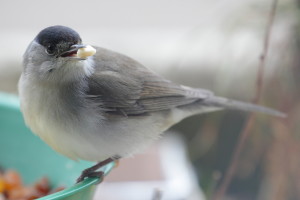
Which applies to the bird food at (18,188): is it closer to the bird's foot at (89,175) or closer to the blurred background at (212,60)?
the bird's foot at (89,175)

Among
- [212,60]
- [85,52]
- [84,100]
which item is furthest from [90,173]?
[212,60]

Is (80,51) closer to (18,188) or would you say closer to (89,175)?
(89,175)

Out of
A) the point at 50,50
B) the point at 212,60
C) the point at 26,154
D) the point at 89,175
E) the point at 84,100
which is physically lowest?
the point at 212,60

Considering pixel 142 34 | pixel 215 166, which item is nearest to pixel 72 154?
pixel 215 166

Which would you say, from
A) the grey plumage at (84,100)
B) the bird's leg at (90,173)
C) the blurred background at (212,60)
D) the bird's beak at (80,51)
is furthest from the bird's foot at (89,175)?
the bird's beak at (80,51)

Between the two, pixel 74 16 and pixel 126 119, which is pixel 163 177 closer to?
pixel 126 119

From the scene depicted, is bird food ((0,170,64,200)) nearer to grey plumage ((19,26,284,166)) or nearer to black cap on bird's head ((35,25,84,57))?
grey plumage ((19,26,284,166))

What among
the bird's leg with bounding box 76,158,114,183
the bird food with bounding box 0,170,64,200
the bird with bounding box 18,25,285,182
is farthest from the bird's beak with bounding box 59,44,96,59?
the bird food with bounding box 0,170,64,200
